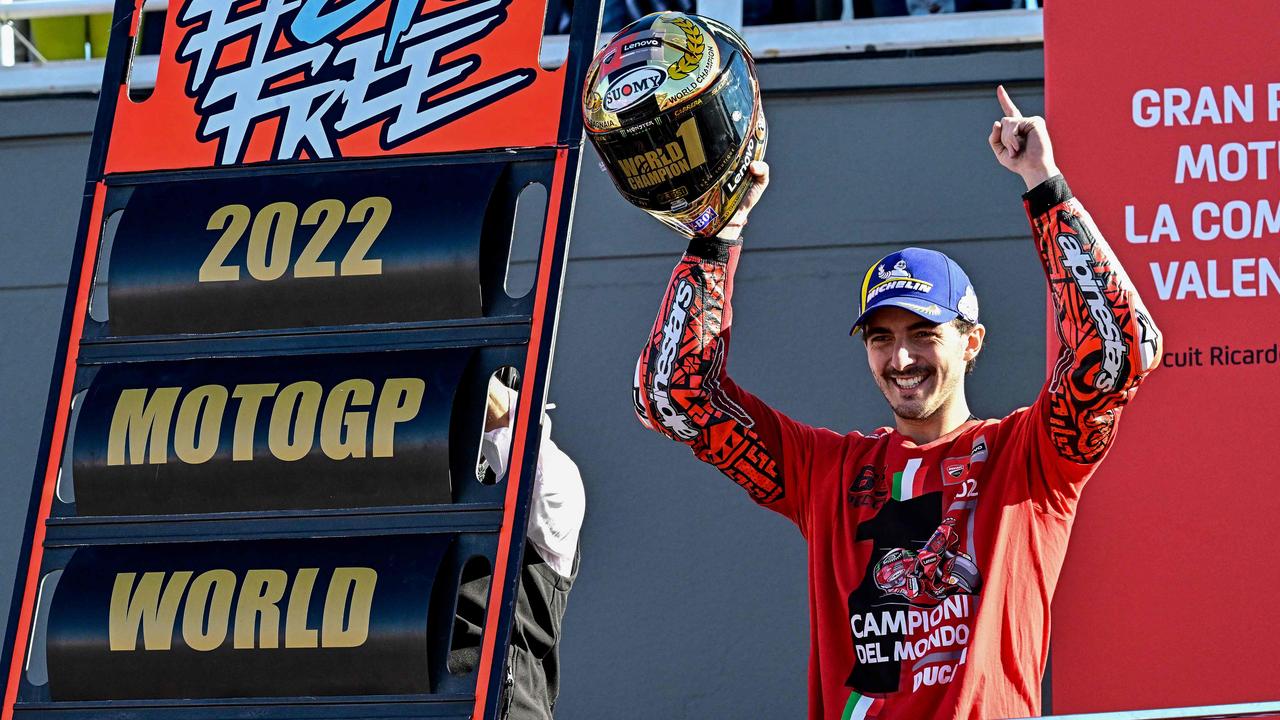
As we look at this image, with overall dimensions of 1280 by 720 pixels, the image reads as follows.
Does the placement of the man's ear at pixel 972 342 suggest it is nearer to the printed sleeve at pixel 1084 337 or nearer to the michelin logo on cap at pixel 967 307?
the michelin logo on cap at pixel 967 307

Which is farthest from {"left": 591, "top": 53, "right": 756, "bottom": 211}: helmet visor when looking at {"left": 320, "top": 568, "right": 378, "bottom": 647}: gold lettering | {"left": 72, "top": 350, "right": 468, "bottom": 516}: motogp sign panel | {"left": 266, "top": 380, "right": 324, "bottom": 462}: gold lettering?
{"left": 320, "top": 568, "right": 378, "bottom": 647}: gold lettering

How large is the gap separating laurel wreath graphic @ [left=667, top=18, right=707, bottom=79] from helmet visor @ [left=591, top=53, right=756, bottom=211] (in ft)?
0.17

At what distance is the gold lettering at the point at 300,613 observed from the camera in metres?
2.86

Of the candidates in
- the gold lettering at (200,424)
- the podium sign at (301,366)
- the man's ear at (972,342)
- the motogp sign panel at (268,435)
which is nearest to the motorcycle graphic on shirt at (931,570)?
the man's ear at (972,342)

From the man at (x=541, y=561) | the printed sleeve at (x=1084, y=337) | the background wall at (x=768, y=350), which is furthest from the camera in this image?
the background wall at (x=768, y=350)

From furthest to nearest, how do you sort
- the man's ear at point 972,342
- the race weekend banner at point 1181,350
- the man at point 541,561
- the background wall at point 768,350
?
the background wall at point 768,350, the race weekend banner at point 1181,350, the man at point 541,561, the man's ear at point 972,342

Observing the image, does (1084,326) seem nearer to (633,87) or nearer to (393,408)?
(633,87)

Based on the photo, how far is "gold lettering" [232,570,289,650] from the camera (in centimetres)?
288

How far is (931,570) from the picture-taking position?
286 centimetres

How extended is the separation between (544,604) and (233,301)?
84cm

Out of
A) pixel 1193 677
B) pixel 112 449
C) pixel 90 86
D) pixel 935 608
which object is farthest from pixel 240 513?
pixel 90 86

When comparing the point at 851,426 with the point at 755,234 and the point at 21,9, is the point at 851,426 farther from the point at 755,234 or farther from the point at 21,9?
the point at 21,9

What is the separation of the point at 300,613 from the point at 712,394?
2.66 ft

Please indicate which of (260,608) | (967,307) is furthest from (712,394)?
(260,608)
